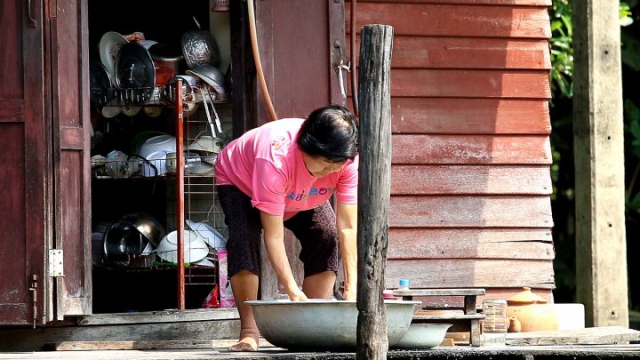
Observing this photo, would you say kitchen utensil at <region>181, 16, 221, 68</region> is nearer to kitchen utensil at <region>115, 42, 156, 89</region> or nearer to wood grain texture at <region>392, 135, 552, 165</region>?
kitchen utensil at <region>115, 42, 156, 89</region>

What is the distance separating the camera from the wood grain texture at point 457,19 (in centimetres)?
789

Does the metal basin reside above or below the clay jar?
above

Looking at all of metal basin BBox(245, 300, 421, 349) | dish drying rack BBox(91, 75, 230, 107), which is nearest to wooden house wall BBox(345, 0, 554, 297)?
dish drying rack BBox(91, 75, 230, 107)

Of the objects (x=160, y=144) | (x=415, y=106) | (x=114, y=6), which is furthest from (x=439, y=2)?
(x=114, y=6)

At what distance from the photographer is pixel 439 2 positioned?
7957 millimetres

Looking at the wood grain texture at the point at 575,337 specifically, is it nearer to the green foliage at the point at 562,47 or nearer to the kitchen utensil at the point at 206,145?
the kitchen utensil at the point at 206,145

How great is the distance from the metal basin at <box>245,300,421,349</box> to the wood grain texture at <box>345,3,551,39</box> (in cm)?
232

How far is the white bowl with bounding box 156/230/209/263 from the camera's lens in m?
7.90

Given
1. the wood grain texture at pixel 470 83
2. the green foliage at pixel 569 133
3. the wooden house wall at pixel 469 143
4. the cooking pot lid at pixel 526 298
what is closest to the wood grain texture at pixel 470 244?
the wooden house wall at pixel 469 143

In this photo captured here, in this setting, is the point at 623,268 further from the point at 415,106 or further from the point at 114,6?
the point at 114,6

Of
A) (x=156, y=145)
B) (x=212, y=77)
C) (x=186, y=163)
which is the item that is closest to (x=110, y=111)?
(x=156, y=145)

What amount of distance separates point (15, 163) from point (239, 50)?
143 cm

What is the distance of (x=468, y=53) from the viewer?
315 inches

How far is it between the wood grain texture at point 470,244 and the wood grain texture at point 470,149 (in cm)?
42
